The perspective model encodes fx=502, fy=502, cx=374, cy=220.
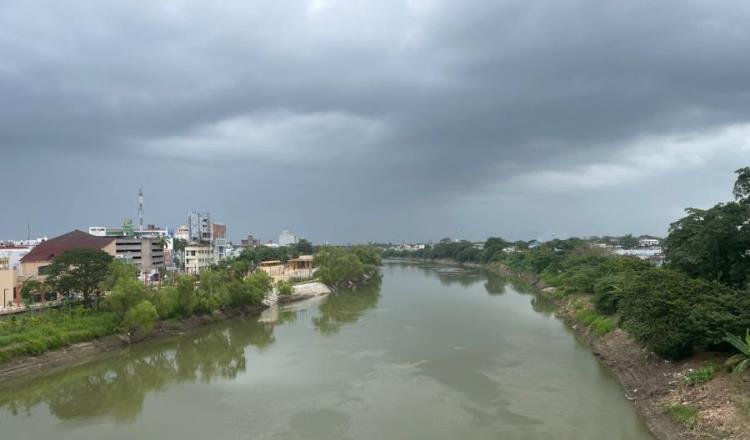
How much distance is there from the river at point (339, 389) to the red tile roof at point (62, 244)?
24828 mm

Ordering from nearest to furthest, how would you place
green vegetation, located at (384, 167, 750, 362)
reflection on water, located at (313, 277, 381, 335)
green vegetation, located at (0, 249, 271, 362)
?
green vegetation, located at (384, 167, 750, 362), green vegetation, located at (0, 249, 271, 362), reflection on water, located at (313, 277, 381, 335)

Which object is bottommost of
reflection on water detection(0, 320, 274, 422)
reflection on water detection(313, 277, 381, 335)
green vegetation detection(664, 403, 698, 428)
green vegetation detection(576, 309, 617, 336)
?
reflection on water detection(0, 320, 274, 422)

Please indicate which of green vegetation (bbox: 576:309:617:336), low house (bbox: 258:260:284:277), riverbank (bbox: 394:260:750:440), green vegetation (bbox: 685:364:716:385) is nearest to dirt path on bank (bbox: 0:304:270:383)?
riverbank (bbox: 394:260:750:440)

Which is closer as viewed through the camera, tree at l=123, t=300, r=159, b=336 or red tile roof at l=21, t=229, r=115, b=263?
tree at l=123, t=300, r=159, b=336

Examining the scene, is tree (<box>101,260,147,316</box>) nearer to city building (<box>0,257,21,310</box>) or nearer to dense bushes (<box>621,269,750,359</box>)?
city building (<box>0,257,21,310</box>)

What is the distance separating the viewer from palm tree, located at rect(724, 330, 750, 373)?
11.1 metres

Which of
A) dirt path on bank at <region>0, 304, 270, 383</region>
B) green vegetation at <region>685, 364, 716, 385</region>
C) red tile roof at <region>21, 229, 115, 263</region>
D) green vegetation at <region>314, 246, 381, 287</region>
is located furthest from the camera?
green vegetation at <region>314, 246, 381, 287</region>

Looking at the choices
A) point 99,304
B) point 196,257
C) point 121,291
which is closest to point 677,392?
point 121,291

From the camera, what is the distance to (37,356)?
60.8 ft

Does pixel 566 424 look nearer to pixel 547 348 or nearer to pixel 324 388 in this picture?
pixel 324 388

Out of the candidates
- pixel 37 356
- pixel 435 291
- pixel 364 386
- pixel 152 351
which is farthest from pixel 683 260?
pixel 435 291

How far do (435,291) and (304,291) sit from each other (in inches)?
466

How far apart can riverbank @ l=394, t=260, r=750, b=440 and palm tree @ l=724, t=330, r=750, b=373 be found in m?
0.26

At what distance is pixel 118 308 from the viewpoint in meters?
22.2
